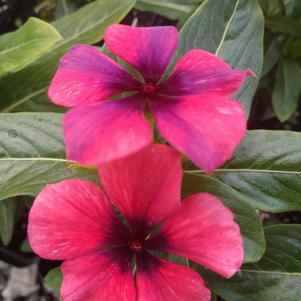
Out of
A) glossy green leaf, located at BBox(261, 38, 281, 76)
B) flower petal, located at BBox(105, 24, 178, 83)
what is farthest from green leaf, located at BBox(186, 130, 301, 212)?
glossy green leaf, located at BBox(261, 38, 281, 76)

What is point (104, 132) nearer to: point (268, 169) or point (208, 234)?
point (208, 234)

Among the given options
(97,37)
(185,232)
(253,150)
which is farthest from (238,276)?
(97,37)

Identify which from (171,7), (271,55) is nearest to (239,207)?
(171,7)

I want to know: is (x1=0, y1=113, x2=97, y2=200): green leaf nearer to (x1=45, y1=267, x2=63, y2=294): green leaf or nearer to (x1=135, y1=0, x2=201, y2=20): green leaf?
(x1=45, y1=267, x2=63, y2=294): green leaf

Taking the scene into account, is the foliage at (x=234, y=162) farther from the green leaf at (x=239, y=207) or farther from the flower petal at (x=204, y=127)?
the flower petal at (x=204, y=127)

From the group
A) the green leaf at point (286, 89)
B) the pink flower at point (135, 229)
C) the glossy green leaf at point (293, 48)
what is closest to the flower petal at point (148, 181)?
the pink flower at point (135, 229)

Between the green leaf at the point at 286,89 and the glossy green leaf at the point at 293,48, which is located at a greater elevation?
the glossy green leaf at the point at 293,48
